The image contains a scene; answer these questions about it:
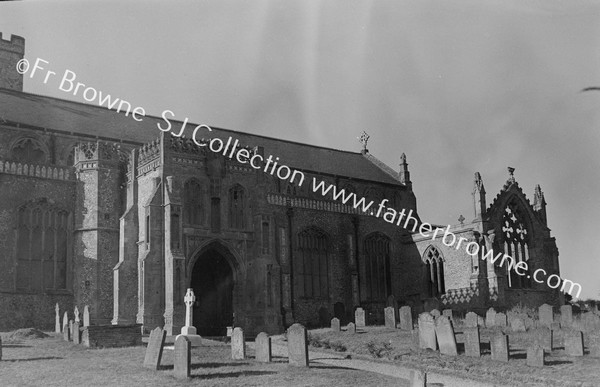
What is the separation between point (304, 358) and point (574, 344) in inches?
307

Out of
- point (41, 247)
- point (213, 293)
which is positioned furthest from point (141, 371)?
point (41, 247)

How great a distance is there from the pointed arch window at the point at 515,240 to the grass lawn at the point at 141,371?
22.2 m

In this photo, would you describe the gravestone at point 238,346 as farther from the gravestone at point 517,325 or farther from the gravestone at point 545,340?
the gravestone at point 517,325

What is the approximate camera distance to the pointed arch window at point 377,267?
41.5 metres

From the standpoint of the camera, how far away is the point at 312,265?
39031mm

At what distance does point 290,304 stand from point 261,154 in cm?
836

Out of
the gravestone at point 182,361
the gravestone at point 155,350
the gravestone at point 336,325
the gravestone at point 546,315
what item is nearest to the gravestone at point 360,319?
the gravestone at point 336,325

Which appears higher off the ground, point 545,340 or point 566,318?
point 566,318

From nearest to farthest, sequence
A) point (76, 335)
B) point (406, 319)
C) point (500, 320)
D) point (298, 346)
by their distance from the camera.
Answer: point (298, 346) → point (76, 335) → point (500, 320) → point (406, 319)

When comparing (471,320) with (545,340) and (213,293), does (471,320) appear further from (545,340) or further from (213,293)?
(213,293)

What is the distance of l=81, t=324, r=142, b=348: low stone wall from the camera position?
2208 cm

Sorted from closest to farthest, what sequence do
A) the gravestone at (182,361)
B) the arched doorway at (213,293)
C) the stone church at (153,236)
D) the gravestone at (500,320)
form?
1. the gravestone at (182,361)
2. the stone church at (153,236)
3. the gravestone at (500,320)
4. the arched doorway at (213,293)

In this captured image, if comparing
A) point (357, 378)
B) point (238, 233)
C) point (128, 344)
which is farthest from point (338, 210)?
point (357, 378)

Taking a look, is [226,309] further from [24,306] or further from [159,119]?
[159,119]
